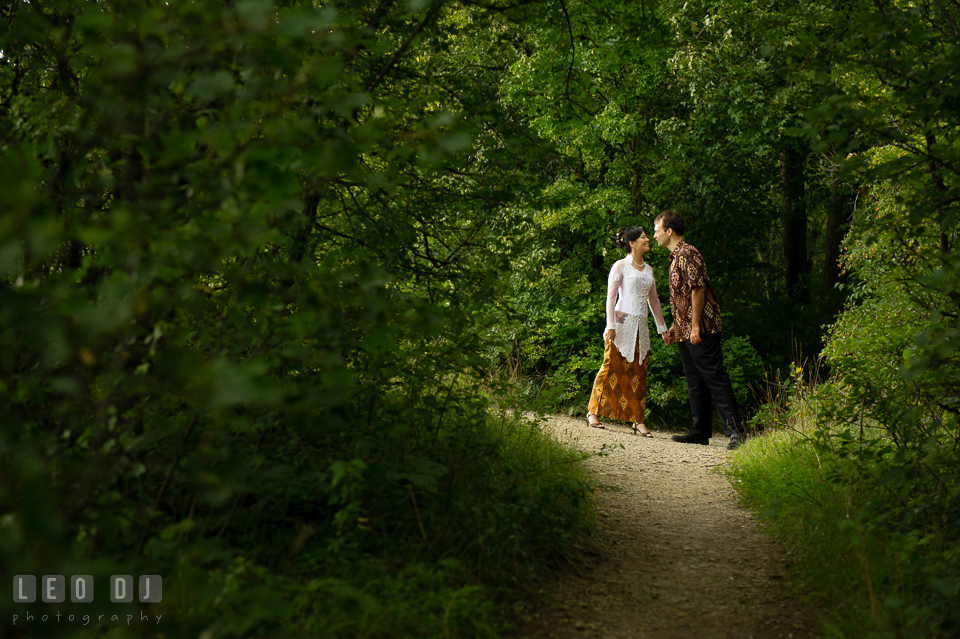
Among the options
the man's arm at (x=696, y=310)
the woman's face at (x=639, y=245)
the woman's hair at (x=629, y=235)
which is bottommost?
the man's arm at (x=696, y=310)

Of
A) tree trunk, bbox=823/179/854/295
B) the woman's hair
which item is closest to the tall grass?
the woman's hair

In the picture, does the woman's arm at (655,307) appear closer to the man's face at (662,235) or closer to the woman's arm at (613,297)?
the woman's arm at (613,297)

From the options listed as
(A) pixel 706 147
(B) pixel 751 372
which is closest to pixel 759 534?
(B) pixel 751 372

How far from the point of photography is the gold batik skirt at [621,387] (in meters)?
8.39

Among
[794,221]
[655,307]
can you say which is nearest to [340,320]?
[655,307]

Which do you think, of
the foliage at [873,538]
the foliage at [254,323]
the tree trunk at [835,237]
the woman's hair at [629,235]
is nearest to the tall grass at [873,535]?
the foliage at [873,538]

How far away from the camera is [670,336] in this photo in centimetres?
807

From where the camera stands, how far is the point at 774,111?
10.7 meters

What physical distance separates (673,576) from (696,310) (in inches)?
169

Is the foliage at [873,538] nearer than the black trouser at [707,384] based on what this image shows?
Yes

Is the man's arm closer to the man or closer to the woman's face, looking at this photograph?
the man

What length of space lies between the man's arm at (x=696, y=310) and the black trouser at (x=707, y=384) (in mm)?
124

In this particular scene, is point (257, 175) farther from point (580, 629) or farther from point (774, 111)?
point (774, 111)

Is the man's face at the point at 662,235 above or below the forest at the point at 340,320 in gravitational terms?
above
